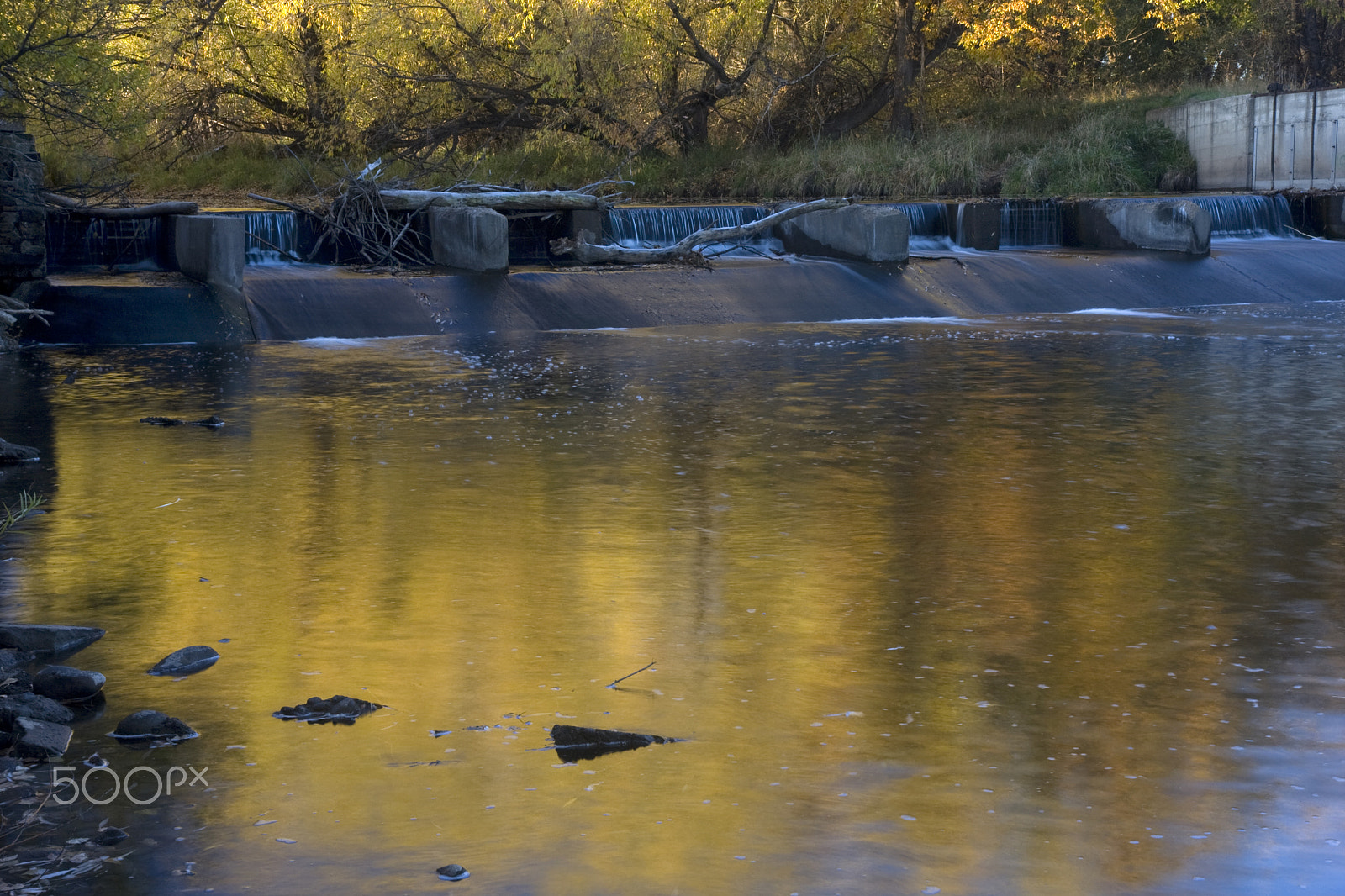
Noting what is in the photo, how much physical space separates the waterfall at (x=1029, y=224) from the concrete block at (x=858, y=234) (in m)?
3.04

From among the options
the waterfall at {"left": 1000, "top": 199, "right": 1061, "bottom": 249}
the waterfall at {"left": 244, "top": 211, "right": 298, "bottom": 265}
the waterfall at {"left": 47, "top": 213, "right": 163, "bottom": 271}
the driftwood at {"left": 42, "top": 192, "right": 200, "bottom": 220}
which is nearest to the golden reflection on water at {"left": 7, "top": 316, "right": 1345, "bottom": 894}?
the driftwood at {"left": 42, "top": 192, "right": 200, "bottom": 220}

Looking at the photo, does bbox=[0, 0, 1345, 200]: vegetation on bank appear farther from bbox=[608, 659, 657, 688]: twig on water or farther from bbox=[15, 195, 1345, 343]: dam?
bbox=[608, 659, 657, 688]: twig on water

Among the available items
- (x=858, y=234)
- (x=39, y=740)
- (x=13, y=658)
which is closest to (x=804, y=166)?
(x=858, y=234)

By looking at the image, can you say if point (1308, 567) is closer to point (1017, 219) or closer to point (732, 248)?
point (732, 248)

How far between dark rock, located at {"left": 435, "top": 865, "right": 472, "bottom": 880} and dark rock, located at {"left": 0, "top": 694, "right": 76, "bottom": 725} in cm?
165

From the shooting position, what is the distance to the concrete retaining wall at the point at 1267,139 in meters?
29.3

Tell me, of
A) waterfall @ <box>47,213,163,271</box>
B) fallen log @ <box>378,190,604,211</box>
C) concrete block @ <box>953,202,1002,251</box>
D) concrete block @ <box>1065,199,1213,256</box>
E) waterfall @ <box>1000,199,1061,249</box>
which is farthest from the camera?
waterfall @ <box>1000,199,1061,249</box>

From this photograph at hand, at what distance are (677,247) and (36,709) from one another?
16.5 m

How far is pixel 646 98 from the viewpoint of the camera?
98.5 ft

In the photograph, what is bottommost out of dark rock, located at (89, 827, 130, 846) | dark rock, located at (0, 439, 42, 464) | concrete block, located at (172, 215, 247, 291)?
dark rock, located at (89, 827, 130, 846)

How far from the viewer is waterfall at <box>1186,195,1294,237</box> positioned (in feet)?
85.4

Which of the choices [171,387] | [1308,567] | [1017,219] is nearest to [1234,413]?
[1308,567]

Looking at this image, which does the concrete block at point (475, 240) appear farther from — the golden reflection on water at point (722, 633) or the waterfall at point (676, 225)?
the golden reflection on water at point (722, 633)

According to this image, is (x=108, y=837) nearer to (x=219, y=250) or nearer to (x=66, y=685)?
(x=66, y=685)
